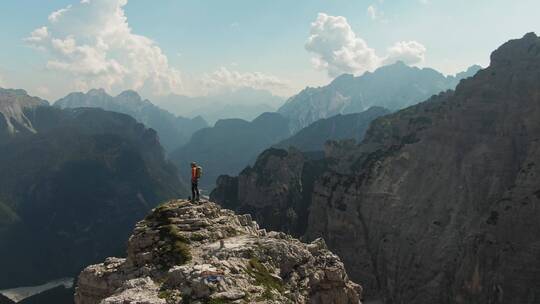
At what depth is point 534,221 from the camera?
115 meters

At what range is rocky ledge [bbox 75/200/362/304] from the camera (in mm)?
33969

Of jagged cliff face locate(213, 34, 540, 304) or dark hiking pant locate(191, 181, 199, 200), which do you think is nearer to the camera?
dark hiking pant locate(191, 181, 199, 200)

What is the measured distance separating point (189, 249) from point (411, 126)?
15894 cm

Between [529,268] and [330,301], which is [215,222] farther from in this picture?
[529,268]

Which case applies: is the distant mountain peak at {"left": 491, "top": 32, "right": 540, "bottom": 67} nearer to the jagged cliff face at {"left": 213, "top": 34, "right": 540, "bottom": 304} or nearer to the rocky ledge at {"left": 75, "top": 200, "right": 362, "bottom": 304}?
the jagged cliff face at {"left": 213, "top": 34, "right": 540, "bottom": 304}

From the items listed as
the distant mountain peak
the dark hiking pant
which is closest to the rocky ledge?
the dark hiking pant

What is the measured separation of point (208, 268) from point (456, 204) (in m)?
118

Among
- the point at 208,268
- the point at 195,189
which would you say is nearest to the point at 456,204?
the point at 195,189

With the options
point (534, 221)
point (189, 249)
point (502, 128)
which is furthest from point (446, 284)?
point (189, 249)

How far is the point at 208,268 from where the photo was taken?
117 feet

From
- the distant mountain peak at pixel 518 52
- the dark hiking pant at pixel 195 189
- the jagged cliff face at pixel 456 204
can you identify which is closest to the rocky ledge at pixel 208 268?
the dark hiking pant at pixel 195 189

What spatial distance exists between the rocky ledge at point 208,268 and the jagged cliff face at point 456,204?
7760cm

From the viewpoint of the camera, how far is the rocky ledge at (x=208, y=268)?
33969 mm

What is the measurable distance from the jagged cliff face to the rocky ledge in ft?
255
